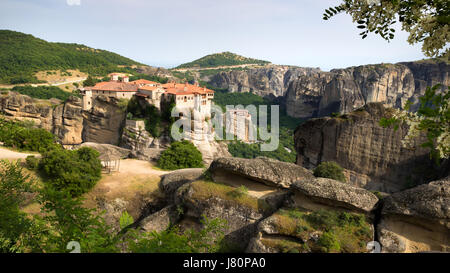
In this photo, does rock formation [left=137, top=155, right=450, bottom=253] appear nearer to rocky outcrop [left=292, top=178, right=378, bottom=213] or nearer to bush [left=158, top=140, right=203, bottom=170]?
rocky outcrop [left=292, top=178, right=378, bottom=213]

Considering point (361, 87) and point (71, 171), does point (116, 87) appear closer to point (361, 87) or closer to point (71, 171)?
point (71, 171)

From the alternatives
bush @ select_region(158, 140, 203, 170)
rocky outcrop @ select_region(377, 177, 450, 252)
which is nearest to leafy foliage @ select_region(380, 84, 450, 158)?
rocky outcrop @ select_region(377, 177, 450, 252)

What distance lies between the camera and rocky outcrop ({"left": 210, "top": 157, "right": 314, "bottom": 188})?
13.9 meters

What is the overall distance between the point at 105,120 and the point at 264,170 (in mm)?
29529

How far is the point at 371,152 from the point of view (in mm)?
21688

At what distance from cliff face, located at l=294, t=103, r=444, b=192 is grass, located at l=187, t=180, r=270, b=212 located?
42.7ft

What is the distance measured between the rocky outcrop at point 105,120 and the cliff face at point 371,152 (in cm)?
2550

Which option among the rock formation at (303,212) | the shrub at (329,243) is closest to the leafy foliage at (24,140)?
the rock formation at (303,212)

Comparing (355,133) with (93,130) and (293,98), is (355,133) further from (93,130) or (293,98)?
(293,98)

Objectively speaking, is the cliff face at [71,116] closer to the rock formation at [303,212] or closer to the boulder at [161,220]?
the boulder at [161,220]

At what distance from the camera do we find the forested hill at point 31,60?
211 feet
